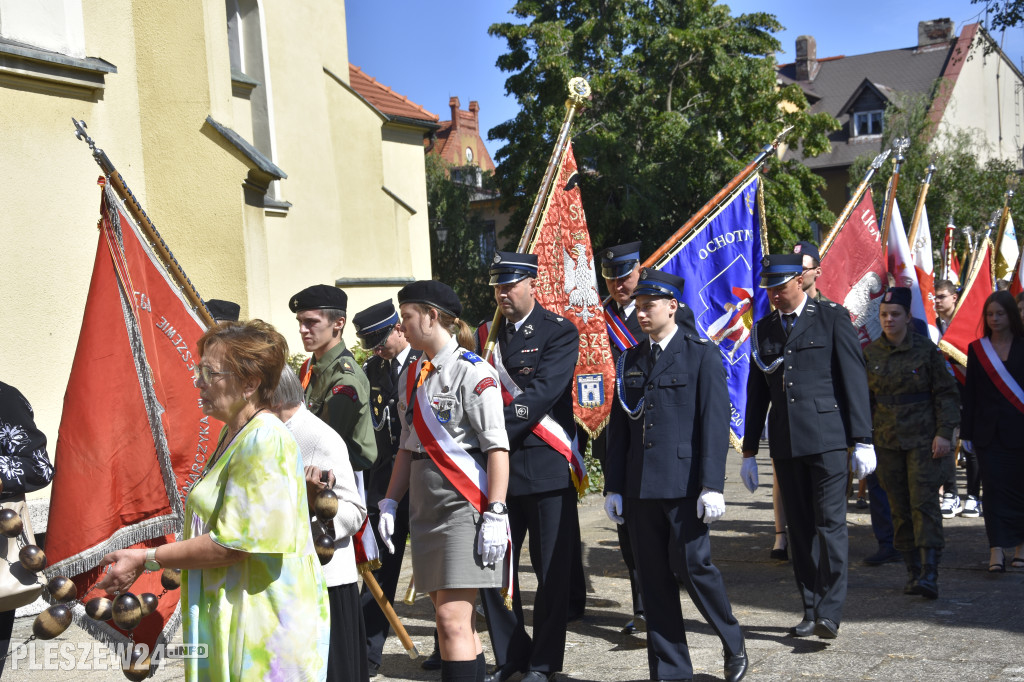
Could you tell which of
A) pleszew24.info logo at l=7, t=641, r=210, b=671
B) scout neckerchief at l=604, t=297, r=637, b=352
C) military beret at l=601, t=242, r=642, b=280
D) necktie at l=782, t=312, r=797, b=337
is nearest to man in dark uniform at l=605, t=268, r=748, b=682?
necktie at l=782, t=312, r=797, b=337

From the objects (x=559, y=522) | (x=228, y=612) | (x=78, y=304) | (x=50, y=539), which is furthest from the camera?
(x=78, y=304)

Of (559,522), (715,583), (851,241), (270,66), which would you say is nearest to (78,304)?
(559,522)

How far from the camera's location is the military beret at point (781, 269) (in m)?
6.08

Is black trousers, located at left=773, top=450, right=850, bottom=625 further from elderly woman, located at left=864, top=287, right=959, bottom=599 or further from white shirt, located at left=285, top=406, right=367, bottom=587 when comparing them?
white shirt, located at left=285, top=406, right=367, bottom=587

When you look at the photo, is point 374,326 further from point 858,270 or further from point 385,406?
point 858,270

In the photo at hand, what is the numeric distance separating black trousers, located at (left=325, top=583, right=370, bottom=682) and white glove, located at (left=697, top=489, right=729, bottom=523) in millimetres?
1750

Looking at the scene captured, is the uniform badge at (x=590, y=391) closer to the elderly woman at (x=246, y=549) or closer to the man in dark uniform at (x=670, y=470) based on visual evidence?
the man in dark uniform at (x=670, y=470)

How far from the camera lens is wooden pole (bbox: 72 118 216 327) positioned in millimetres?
4859

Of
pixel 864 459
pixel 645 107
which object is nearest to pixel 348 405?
pixel 864 459

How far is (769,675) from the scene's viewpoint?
518 centimetres

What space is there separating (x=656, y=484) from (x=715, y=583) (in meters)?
0.53

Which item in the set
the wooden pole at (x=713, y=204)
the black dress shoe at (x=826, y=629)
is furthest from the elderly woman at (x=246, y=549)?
the wooden pole at (x=713, y=204)

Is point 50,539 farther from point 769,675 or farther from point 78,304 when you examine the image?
point 78,304

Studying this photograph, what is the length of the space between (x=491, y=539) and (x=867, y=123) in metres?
43.4
